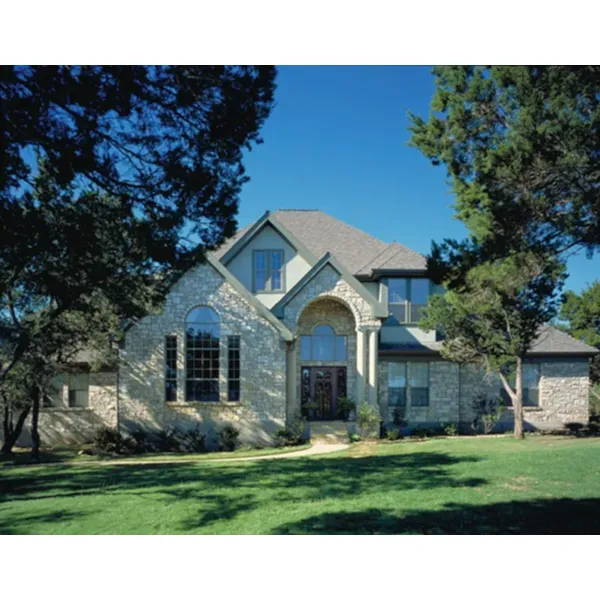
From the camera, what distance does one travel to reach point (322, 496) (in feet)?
21.5

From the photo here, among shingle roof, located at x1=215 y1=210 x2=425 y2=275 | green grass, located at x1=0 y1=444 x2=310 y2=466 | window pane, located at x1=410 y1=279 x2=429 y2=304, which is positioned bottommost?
green grass, located at x1=0 y1=444 x2=310 y2=466

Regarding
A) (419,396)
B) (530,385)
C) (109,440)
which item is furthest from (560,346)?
(109,440)

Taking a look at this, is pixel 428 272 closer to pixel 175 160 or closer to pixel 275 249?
pixel 175 160

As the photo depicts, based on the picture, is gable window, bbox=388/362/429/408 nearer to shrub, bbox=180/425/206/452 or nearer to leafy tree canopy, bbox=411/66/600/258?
shrub, bbox=180/425/206/452

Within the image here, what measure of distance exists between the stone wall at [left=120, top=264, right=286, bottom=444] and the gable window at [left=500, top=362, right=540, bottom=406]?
7.81 meters

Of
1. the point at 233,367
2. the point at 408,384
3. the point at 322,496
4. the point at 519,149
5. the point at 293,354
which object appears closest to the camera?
the point at 519,149

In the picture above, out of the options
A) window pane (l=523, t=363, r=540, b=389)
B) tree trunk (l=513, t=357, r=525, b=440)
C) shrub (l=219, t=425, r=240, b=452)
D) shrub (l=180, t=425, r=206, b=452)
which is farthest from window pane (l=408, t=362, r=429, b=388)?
shrub (l=180, t=425, r=206, b=452)

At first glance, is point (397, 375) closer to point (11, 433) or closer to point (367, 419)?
point (367, 419)

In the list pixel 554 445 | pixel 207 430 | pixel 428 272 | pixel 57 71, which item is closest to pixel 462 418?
pixel 554 445

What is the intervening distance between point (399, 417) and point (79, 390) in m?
10.0

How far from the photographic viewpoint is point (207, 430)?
1308cm

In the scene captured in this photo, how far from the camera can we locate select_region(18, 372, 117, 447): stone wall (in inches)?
550

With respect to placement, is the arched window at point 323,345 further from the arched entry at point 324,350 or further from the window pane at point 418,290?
the window pane at point 418,290

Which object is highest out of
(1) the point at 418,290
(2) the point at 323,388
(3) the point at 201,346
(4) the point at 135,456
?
(1) the point at 418,290
